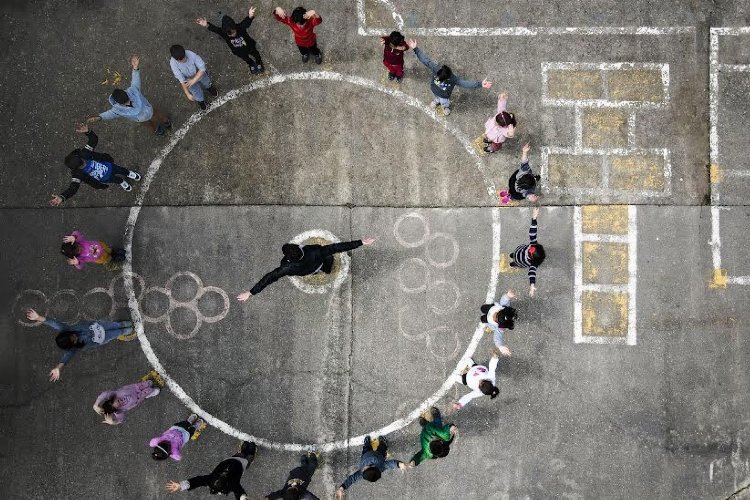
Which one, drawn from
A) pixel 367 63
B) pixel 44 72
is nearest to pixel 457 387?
pixel 367 63

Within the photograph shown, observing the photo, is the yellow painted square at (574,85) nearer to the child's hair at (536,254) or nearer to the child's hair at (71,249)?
the child's hair at (536,254)

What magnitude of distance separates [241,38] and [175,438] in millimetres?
5535

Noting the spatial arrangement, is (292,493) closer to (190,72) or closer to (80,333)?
(80,333)

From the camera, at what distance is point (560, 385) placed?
8406mm

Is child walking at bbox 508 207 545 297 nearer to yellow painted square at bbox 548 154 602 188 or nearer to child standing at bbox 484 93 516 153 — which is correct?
yellow painted square at bbox 548 154 602 188

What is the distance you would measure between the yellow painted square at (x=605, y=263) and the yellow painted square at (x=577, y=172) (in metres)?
0.90

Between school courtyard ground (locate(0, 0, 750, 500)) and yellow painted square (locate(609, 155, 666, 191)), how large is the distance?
30 millimetres

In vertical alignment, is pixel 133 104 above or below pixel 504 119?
above

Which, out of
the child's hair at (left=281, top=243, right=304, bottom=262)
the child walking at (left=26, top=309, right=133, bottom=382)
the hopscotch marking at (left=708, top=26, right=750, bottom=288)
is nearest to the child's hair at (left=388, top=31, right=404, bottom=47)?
the child's hair at (left=281, top=243, right=304, bottom=262)

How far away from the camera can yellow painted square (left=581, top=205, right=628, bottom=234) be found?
27.8 ft

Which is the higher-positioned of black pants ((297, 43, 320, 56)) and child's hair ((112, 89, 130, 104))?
black pants ((297, 43, 320, 56))

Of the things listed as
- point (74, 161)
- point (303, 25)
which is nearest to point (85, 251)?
point (74, 161)

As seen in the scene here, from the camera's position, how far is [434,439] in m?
7.50

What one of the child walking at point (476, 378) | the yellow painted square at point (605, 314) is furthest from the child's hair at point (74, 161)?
the yellow painted square at point (605, 314)
